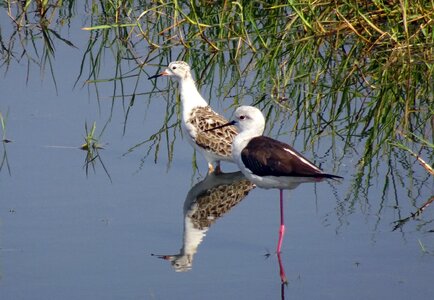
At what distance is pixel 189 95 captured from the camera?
1039 cm

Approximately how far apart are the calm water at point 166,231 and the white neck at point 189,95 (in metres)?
0.32

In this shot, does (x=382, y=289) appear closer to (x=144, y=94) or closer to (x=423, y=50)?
(x=423, y=50)

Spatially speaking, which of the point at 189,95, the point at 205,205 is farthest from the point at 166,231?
the point at 189,95

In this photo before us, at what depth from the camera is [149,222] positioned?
8094 millimetres

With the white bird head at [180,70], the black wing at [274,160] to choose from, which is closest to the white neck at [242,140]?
the black wing at [274,160]

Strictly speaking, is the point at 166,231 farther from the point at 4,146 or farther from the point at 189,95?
the point at 189,95

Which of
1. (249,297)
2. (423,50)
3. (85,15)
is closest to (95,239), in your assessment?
(249,297)

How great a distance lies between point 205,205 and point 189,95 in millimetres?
2006

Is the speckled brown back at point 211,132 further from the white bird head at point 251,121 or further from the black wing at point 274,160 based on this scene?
the black wing at point 274,160

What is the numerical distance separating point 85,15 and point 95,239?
219 inches

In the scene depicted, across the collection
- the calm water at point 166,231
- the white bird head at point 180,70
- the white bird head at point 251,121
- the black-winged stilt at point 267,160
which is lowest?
the calm water at point 166,231

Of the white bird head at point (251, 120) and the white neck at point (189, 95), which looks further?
the white neck at point (189, 95)

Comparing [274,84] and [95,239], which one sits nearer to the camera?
[95,239]

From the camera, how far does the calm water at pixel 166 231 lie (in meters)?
6.99
